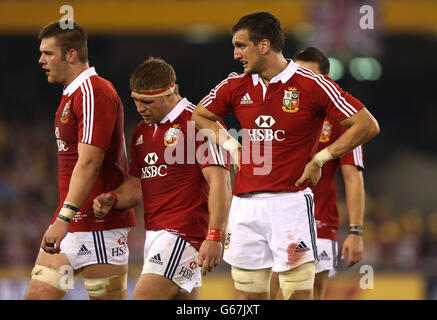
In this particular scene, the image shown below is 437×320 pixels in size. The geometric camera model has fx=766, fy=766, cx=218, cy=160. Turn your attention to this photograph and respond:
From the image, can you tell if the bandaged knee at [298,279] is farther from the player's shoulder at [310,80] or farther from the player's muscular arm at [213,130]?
the player's shoulder at [310,80]

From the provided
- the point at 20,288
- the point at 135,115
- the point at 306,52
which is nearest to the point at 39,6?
the point at 135,115

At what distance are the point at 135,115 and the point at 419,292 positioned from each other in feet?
27.9

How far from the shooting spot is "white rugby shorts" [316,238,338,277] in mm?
5953

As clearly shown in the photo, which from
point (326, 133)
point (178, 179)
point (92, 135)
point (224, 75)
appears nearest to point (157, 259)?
point (178, 179)

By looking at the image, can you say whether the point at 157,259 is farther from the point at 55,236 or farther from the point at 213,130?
the point at 213,130

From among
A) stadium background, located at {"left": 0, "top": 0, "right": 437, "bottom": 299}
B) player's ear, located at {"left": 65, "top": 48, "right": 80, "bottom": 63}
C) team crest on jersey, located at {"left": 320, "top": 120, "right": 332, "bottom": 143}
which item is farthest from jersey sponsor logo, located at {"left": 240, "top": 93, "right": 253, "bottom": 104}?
stadium background, located at {"left": 0, "top": 0, "right": 437, "bottom": 299}

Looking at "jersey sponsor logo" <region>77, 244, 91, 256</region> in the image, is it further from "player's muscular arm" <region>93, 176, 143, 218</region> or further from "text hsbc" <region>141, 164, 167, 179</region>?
"text hsbc" <region>141, 164, 167, 179</region>

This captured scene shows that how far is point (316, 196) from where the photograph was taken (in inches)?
236

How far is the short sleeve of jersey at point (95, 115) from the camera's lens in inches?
191

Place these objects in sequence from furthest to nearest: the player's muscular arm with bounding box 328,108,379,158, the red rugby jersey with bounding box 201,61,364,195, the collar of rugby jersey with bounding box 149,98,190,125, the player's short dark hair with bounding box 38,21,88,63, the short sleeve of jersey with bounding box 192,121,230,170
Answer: the collar of rugby jersey with bounding box 149,98,190,125, the player's short dark hair with bounding box 38,21,88,63, the short sleeve of jersey with bounding box 192,121,230,170, the red rugby jersey with bounding box 201,61,364,195, the player's muscular arm with bounding box 328,108,379,158

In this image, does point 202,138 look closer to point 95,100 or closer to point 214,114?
point 214,114

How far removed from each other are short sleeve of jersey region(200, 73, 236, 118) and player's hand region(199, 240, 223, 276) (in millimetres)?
877

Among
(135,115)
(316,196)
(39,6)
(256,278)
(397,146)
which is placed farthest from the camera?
(397,146)

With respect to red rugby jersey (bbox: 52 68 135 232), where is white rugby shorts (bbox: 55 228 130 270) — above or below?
below
